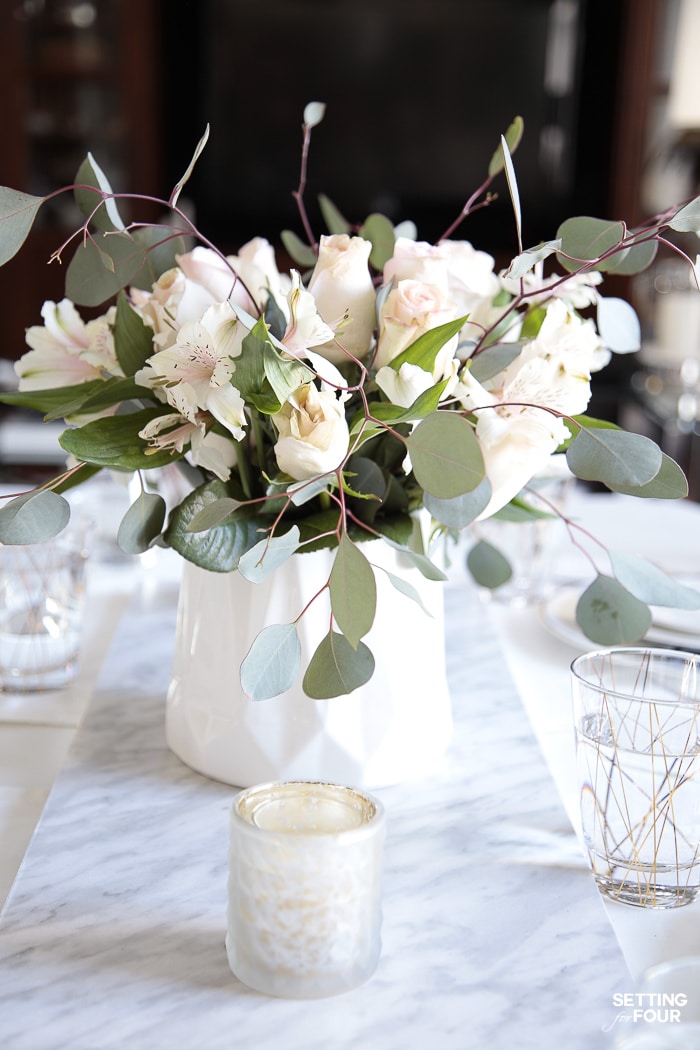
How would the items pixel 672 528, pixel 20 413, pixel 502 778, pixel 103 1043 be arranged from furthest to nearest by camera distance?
pixel 20 413 < pixel 672 528 < pixel 502 778 < pixel 103 1043

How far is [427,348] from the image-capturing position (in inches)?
21.6

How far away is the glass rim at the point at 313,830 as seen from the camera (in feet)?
1.42

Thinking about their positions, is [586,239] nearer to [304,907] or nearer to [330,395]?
[330,395]

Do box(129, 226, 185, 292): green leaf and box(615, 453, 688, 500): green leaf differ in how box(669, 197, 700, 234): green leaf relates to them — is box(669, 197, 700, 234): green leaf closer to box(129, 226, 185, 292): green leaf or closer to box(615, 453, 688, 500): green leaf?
box(615, 453, 688, 500): green leaf

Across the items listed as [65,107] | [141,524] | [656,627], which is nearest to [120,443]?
[141,524]

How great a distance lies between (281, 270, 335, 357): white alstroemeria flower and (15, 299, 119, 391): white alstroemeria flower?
0.18 metres

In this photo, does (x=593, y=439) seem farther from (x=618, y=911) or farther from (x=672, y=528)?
(x=672, y=528)

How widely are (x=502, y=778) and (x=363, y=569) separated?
215 mm

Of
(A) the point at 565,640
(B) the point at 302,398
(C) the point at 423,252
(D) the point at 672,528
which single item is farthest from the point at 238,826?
(D) the point at 672,528

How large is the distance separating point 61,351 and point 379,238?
0.71ft

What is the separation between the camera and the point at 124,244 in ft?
1.94

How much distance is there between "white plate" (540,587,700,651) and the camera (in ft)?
2.82

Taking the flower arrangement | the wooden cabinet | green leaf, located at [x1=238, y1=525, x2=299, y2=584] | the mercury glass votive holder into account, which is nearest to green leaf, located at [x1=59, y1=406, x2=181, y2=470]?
the flower arrangement

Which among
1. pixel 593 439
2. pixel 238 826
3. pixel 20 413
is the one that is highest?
pixel 593 439
